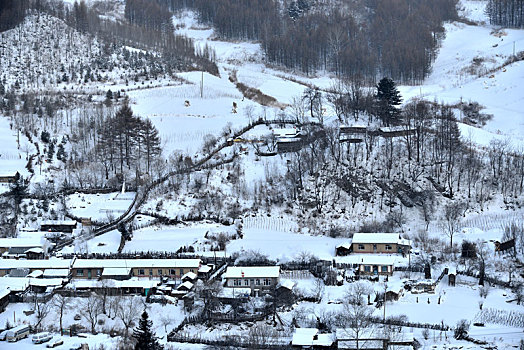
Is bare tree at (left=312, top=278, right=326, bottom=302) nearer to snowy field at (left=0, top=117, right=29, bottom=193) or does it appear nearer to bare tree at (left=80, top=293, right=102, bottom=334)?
bare tree at (left=80, top=293, right=102, bottom=334)

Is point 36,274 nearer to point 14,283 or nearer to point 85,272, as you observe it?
point 14,283

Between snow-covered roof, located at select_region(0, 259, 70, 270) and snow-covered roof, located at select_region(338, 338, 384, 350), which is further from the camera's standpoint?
snow-covered roof, located at select_region(0, 259, 70, 270)

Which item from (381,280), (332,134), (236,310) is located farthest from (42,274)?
(332,134)

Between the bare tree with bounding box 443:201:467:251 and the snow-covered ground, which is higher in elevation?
the snow-covered ground

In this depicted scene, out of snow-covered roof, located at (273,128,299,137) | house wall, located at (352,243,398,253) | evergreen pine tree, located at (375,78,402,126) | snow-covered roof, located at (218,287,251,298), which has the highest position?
evergreen pine tree, located at (375,78,402,126)

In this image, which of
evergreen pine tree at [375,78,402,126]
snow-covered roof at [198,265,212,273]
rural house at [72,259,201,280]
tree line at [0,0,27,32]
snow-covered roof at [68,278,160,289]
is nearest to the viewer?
snow-covered roof at [68,278,160,289]

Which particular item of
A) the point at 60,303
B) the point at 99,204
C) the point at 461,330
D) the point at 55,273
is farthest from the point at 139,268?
the point at 461,330

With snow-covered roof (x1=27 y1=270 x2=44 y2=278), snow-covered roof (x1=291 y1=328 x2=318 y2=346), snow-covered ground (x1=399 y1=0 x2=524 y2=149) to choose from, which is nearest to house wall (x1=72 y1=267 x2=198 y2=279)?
snow-covered roof (x1=27 y1=270 x2=44 y2=278)

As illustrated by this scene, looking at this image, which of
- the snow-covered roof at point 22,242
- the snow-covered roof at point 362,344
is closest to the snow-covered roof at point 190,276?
the snow-covered roof at point 22,242
